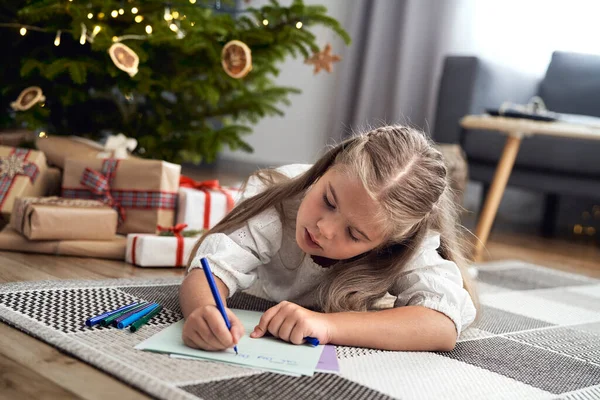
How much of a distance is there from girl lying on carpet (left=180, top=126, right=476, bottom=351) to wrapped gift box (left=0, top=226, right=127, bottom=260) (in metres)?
0.44

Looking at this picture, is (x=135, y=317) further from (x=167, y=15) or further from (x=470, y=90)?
(x=470, y=90)

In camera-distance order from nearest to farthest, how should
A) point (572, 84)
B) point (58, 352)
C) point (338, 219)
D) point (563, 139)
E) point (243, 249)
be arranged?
point (58, 352), point (338, 219), point (243, 249), point (563, 139), point (572, 84)

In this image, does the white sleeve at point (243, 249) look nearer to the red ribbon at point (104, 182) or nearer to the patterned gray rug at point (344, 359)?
the patterned gray rug at point (344, 359)

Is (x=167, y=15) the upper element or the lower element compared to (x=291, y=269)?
upper

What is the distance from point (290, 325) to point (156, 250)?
66 centimetres

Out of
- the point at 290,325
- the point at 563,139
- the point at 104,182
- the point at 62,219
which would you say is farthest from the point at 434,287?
the point at 563,139

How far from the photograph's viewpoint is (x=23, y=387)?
73 cm

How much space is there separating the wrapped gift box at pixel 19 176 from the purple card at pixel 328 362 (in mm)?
1011

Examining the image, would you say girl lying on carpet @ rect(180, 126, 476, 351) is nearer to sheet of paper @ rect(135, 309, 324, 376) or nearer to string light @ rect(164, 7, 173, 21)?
sheet of paper @ rect(135, 309, 324, 376)

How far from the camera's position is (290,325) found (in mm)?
897

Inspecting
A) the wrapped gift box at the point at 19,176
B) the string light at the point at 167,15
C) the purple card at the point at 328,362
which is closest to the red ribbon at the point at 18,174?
the wrapped gift box at the point at 19,176

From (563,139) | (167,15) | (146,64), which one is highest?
(167,15)

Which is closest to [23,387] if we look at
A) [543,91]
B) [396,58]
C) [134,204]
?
[134,204]

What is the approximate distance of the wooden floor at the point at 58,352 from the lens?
73 centimetres
